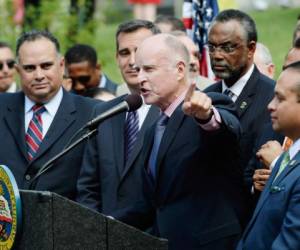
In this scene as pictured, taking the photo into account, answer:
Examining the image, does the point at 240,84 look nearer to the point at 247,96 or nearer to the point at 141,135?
the point at 247,96

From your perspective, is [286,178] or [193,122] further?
[193,122]

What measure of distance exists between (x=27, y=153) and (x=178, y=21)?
10.1 ft

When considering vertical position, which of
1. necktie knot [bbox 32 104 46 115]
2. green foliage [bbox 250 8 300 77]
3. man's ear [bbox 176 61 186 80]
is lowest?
green foliage [bbox 250 8 300 77]

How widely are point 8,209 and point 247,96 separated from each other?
6.90ft

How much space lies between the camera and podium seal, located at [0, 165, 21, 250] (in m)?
5.84

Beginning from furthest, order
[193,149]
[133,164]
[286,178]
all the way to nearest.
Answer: [133,164]
[193,149]
[286,178]

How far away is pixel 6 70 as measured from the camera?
37.2 feet

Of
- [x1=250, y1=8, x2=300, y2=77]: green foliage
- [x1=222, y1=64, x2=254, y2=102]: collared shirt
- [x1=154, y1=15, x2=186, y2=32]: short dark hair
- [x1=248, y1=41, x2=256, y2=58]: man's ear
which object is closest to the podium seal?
[x1=222, y1=64, x2=254, y2=102]: collared shirt

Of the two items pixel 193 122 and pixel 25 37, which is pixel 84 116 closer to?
pixel 25 37

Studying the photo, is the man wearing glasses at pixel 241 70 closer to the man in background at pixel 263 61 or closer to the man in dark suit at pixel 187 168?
the man in dark suit at pixel 187 168

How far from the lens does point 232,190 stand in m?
6.35

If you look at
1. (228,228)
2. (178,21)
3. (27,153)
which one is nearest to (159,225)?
(228,228)

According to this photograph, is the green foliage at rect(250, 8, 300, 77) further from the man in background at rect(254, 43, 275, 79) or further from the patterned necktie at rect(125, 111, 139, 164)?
the patterned necktie at rect(125, 111, 139, 164)

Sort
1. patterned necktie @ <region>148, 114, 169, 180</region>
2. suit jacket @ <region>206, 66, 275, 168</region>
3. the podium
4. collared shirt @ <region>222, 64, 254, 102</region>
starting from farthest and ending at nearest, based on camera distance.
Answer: collared shirt @ <region>222, 64, 254, 102</region>, suit jacket @ <region>206, 66, 275, 168</region>, patterned necktie @ <region>148, 114, 169, 180</region>, the podium
